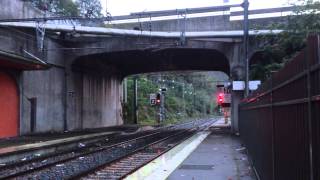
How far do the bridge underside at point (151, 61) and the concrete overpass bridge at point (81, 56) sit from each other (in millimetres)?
76

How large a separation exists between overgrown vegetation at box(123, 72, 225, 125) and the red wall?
31882 mm

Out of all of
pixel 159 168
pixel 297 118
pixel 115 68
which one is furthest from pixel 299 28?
pixel 115 68

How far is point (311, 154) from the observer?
4.23m

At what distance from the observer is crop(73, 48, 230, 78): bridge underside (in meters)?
42.4

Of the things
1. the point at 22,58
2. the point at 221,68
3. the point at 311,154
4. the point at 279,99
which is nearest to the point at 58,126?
the point at 22,58

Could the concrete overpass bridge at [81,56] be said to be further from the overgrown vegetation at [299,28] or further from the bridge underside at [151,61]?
the overgrown vegetation at [299,28]

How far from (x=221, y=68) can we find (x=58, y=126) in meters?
20.1

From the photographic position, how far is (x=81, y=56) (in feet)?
135

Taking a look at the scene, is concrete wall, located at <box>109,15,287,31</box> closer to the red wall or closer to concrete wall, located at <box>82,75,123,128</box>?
the red wall

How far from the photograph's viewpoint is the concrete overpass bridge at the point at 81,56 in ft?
106

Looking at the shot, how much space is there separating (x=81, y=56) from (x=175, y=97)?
67312 mm

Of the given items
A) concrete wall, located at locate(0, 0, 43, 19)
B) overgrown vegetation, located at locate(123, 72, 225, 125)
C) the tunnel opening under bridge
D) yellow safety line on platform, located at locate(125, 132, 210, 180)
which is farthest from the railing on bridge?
overgrown vegetation, located at locate(123, 72, 225, 125)

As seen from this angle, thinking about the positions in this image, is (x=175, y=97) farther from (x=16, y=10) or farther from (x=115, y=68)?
(x=16, y=10)

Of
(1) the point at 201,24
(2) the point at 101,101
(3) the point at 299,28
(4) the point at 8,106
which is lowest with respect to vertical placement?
(4) the point at 8,106
